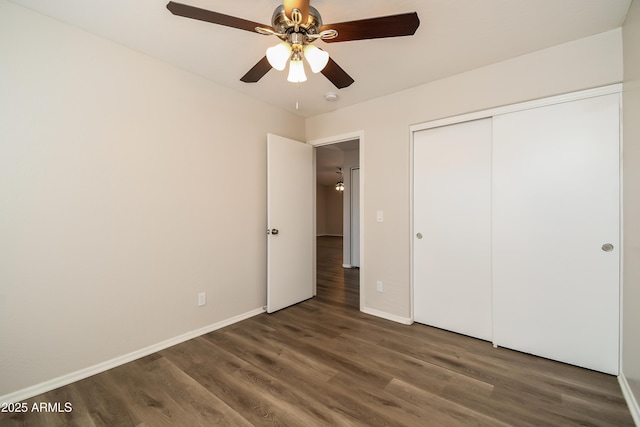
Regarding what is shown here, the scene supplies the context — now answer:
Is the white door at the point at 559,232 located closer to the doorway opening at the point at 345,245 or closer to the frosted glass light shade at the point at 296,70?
the doorway opening at the point at 345,245

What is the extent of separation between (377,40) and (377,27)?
721mm

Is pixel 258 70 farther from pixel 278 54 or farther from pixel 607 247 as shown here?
pixel 607 247

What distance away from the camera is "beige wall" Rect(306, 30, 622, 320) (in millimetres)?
1988

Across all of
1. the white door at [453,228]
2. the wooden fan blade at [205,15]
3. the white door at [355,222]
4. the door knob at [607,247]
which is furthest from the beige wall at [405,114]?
the white door at [355,222]

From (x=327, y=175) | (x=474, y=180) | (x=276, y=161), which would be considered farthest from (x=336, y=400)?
(x=327, y=175)

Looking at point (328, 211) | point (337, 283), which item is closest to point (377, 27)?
point (337, 283)

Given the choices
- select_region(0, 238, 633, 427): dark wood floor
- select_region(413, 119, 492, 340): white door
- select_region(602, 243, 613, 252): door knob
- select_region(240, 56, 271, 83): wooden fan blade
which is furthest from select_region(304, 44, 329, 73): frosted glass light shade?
select_region(602, 243, 613, 252): door knob

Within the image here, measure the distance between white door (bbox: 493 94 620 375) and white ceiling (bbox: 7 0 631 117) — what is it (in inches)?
22.0

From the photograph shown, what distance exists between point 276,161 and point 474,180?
2080mm

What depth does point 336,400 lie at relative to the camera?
1687mm

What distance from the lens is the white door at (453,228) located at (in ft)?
8.05

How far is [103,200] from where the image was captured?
6.60 ft

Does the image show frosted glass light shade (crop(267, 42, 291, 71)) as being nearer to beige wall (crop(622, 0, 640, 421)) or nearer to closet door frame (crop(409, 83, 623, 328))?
closet door frame (crop(409, 83, 623, 328))

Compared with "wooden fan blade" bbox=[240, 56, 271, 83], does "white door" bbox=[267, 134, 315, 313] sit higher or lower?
lower
